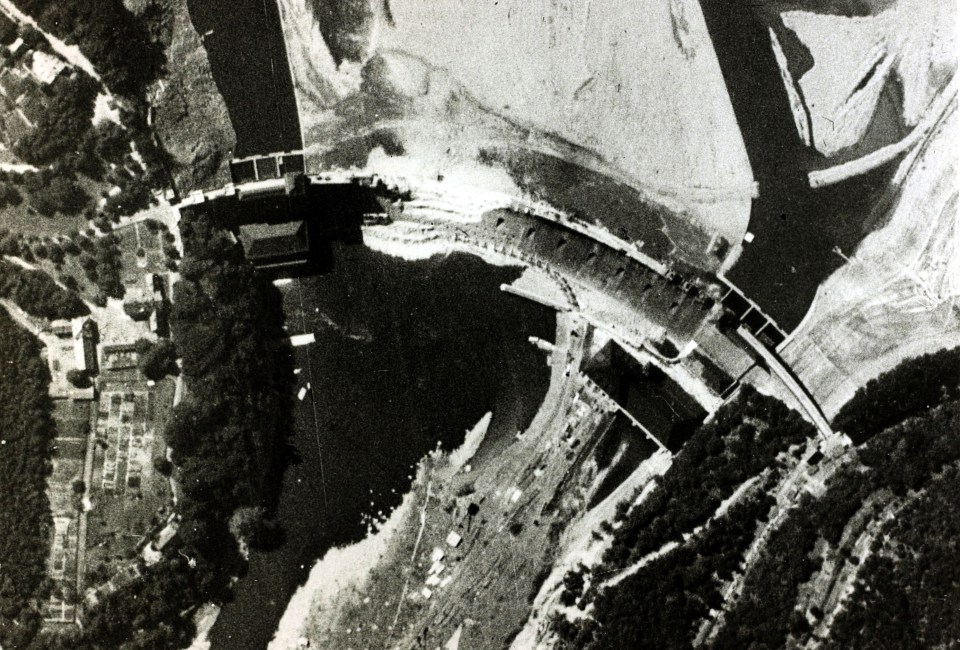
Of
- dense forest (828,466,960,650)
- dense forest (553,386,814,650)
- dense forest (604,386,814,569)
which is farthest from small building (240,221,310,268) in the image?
dense forest (828,466,960,650)

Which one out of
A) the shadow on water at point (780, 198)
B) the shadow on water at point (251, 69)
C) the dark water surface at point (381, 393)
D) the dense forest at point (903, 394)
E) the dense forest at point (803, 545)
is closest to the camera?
the dense forest at point (803, 545)

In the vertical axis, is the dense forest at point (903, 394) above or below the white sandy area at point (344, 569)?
above

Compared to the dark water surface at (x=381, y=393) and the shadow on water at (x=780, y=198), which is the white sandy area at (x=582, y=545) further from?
the shadow on water at (x=780, y=198)

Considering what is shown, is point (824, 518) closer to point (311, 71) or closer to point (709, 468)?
point (709, 468)

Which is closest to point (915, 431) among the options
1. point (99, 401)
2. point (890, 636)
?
point (890, 636)

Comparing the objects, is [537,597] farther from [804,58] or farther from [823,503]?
[804,58]

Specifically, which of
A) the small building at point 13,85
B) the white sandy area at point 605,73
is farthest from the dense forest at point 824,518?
the small building at point 13,85
